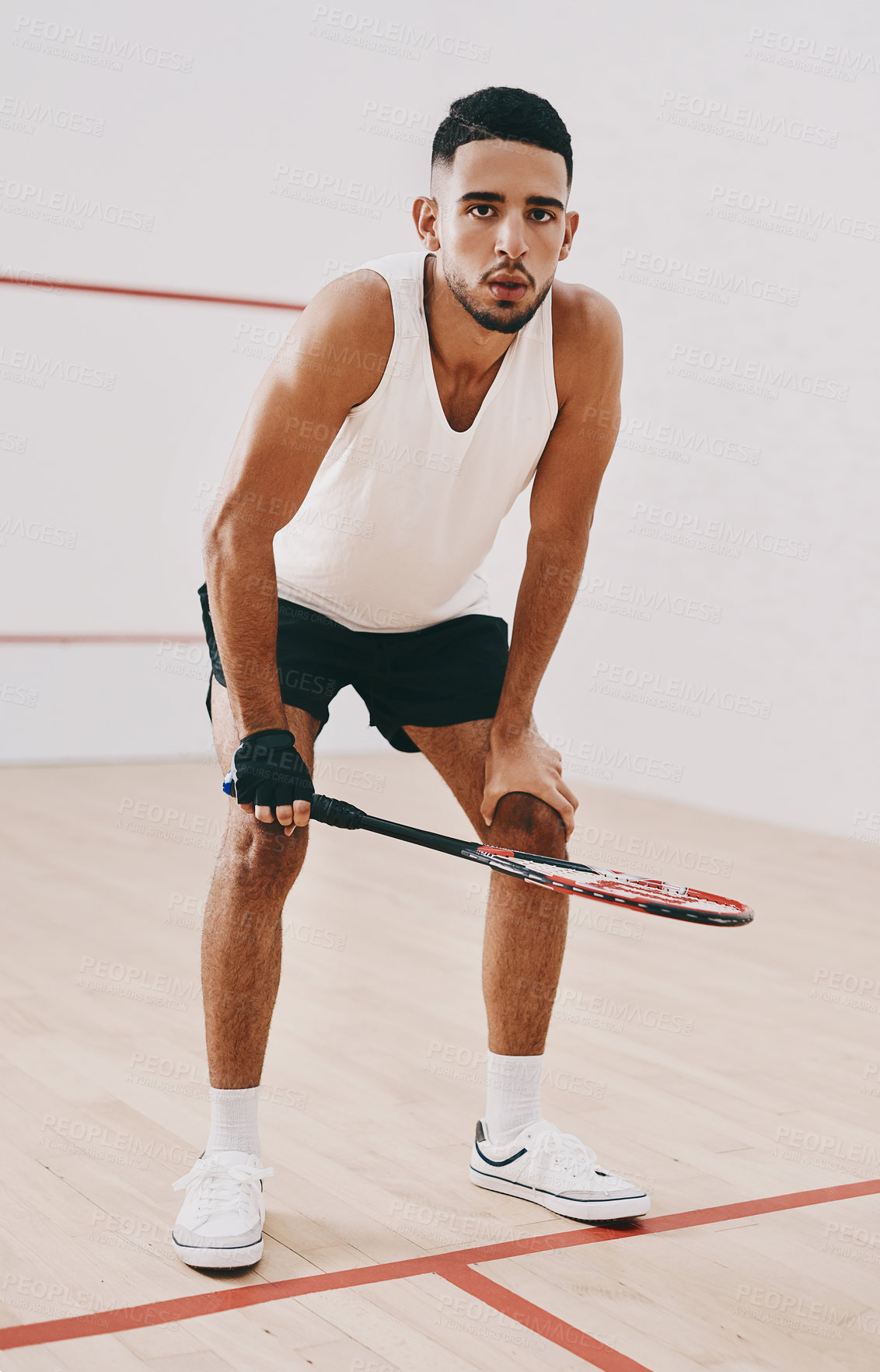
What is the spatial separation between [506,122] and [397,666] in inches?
25.3

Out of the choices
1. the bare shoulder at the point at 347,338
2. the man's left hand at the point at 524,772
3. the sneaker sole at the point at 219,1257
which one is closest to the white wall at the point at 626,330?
the man's left hand at the point at 524,772

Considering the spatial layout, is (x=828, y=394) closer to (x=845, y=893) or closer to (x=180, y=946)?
(x=845, y=893)

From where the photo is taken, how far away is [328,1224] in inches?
64.2

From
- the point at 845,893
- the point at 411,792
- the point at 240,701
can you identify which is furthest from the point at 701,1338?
the point at 411,792

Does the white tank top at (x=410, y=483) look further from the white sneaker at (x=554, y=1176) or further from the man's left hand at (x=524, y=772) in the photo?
the white sneaker at (x=554, y=1176)

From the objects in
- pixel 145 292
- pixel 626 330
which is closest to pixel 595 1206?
pixel 626 330

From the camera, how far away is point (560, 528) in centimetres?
181

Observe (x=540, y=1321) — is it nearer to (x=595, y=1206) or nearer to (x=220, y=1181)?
(x=595, y=1206)

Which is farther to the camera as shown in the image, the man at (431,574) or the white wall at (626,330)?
the white wall at (626,330)

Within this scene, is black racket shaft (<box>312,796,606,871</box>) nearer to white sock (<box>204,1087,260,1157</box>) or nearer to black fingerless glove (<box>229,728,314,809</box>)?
black fingerless glove (<box>229,728,314,809</box>)

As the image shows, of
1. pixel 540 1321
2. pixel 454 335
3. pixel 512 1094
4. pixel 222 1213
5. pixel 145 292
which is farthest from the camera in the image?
pixel 145 292

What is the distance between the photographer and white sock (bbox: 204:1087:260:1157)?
5.32ft

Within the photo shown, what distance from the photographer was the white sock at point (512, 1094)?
177 centimetres

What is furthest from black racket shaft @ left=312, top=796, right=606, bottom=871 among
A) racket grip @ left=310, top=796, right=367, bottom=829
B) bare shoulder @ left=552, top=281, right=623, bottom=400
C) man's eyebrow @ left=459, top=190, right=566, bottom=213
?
man's eyebrow @ left=459, top=190, right=566, bottom=213
